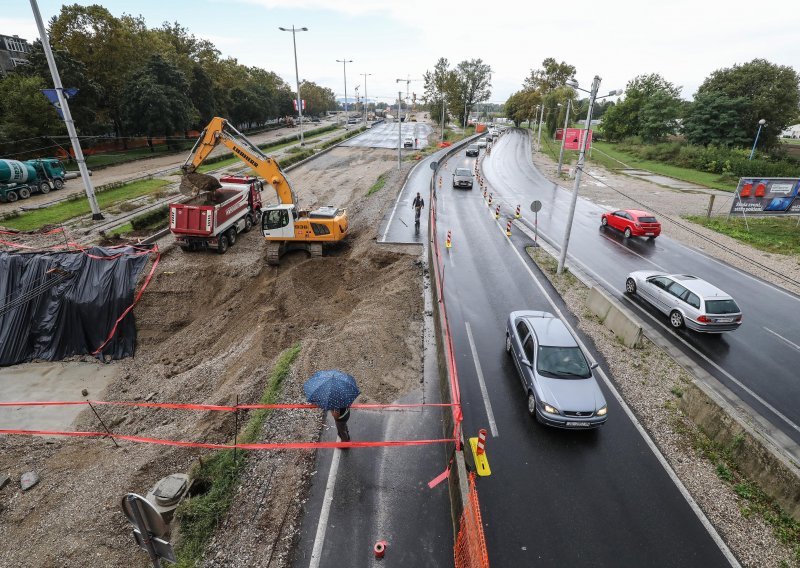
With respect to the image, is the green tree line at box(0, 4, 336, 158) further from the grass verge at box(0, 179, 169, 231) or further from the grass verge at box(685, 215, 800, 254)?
the grass verge at box(685, 215, 800, 254)

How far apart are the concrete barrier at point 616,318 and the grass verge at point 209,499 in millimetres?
10846

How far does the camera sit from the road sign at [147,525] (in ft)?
12.9

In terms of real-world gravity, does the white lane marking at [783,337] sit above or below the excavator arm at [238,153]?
below

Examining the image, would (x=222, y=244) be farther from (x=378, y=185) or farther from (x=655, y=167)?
(x=655, y=167)

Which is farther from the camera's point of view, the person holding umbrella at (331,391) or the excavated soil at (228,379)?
the person holding umbrella at (331,391)

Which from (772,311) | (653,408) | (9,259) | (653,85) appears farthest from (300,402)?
(653,85)

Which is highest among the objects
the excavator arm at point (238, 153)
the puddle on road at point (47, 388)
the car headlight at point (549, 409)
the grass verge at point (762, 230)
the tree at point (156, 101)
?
the tree at point (156, 101)

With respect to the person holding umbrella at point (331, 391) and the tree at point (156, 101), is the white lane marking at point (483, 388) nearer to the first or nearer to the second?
the person holding umbrella at point (331, 391)

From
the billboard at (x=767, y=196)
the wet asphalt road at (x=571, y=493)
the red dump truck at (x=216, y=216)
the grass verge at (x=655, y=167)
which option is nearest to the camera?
the wet asphalt road at (x=571, y=493)

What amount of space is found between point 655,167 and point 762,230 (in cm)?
3009

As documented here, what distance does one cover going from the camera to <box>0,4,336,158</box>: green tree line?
3428cm

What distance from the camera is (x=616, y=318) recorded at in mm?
13516

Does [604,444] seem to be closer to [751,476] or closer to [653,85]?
[751,476]

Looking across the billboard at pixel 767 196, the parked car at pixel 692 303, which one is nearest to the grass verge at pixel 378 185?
Answer: the parked car at pixel 692 303
